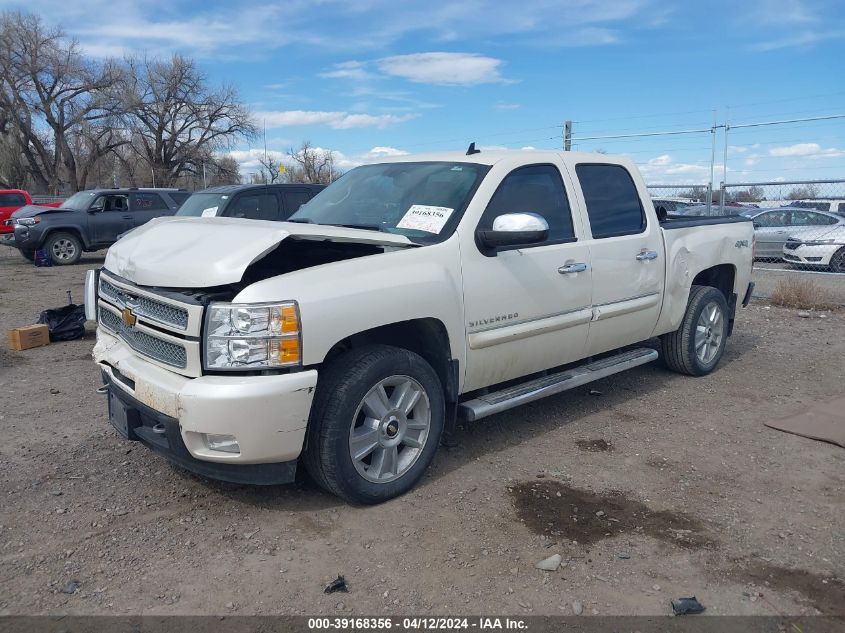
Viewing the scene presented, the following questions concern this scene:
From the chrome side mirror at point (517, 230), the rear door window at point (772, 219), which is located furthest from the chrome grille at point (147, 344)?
the rear door window at point (772, 219)

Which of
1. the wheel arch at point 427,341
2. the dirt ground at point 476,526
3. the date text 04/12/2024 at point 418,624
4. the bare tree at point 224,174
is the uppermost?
the bare tree at point 224,174

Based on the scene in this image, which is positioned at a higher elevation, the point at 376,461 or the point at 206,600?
the point at 376,461

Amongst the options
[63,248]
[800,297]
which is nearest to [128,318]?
[800,297]

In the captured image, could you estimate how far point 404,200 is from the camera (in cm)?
452

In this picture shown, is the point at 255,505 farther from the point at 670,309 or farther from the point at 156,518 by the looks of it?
the point at 670,309

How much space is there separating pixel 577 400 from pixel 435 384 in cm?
211

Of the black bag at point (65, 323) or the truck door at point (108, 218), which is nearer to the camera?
the black bag at point (65, 323)

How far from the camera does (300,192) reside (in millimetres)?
11836

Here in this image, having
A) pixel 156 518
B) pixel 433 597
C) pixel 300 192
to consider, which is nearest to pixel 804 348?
pixel 433 597

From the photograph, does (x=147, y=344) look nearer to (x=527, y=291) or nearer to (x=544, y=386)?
(x=527, y=291)

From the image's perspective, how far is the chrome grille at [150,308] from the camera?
3.44 m

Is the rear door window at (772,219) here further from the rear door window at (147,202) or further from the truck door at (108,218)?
the truck door at (108,218)

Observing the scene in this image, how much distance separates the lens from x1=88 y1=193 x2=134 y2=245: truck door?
1698 centimetres

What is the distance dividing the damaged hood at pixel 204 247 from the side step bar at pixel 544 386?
1.09 meters
